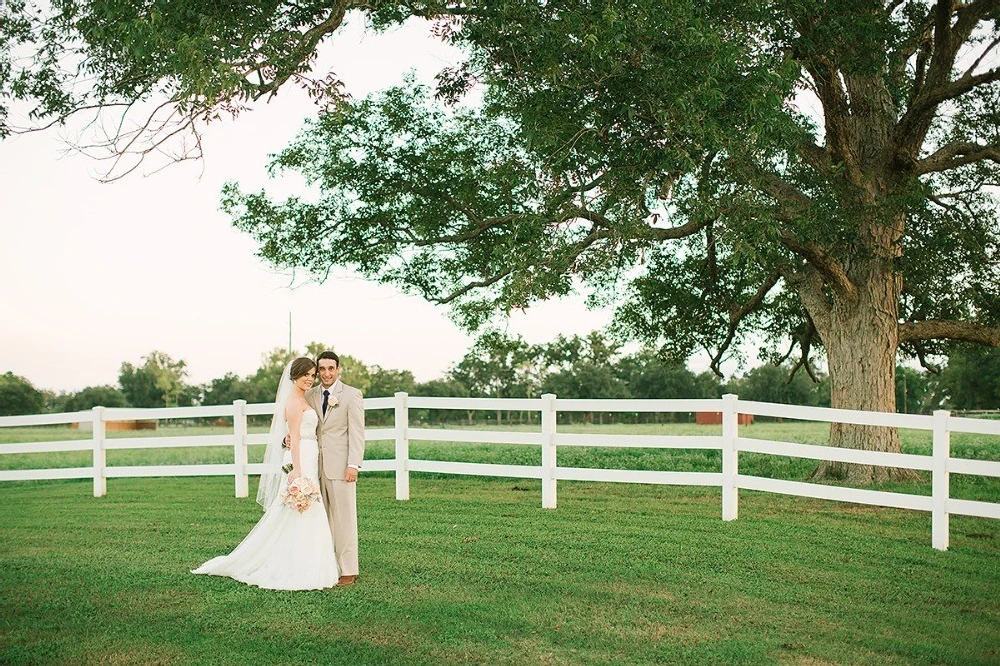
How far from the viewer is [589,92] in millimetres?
13367

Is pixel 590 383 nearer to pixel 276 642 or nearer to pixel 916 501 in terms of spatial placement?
pixel 916 501

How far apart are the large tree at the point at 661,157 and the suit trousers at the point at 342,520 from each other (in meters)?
4.63

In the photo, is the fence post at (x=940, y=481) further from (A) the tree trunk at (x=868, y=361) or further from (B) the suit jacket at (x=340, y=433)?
(A) the tree trunk at (x=868, y=361)

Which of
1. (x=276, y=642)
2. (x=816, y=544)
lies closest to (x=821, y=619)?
(x=816, y=544)

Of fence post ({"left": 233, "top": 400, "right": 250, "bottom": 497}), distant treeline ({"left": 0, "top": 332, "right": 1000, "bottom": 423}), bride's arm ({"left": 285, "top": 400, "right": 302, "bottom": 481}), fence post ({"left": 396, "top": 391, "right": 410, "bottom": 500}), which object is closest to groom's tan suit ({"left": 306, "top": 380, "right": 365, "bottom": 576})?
bride's arm ({"left": 285, "top": 400, "right": 302, "bottom": 481})

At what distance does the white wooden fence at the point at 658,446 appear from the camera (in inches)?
426

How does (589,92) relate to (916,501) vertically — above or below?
above

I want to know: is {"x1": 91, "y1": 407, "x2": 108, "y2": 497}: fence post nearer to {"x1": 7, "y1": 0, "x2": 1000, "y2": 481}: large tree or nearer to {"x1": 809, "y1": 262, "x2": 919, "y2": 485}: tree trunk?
{"x1": 7, "y1": 0, "x2": 1000, "y2": 481}: large tree

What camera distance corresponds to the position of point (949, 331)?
18.5 m

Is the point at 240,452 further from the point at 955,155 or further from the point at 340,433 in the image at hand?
the point at 955,155

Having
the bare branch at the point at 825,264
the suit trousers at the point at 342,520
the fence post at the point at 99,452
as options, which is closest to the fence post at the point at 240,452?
the fence post at the point at 99,452

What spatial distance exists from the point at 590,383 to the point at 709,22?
54162mm

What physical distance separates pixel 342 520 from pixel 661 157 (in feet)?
21.8

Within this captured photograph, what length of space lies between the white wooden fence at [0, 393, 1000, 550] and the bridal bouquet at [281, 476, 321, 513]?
13.9ft
